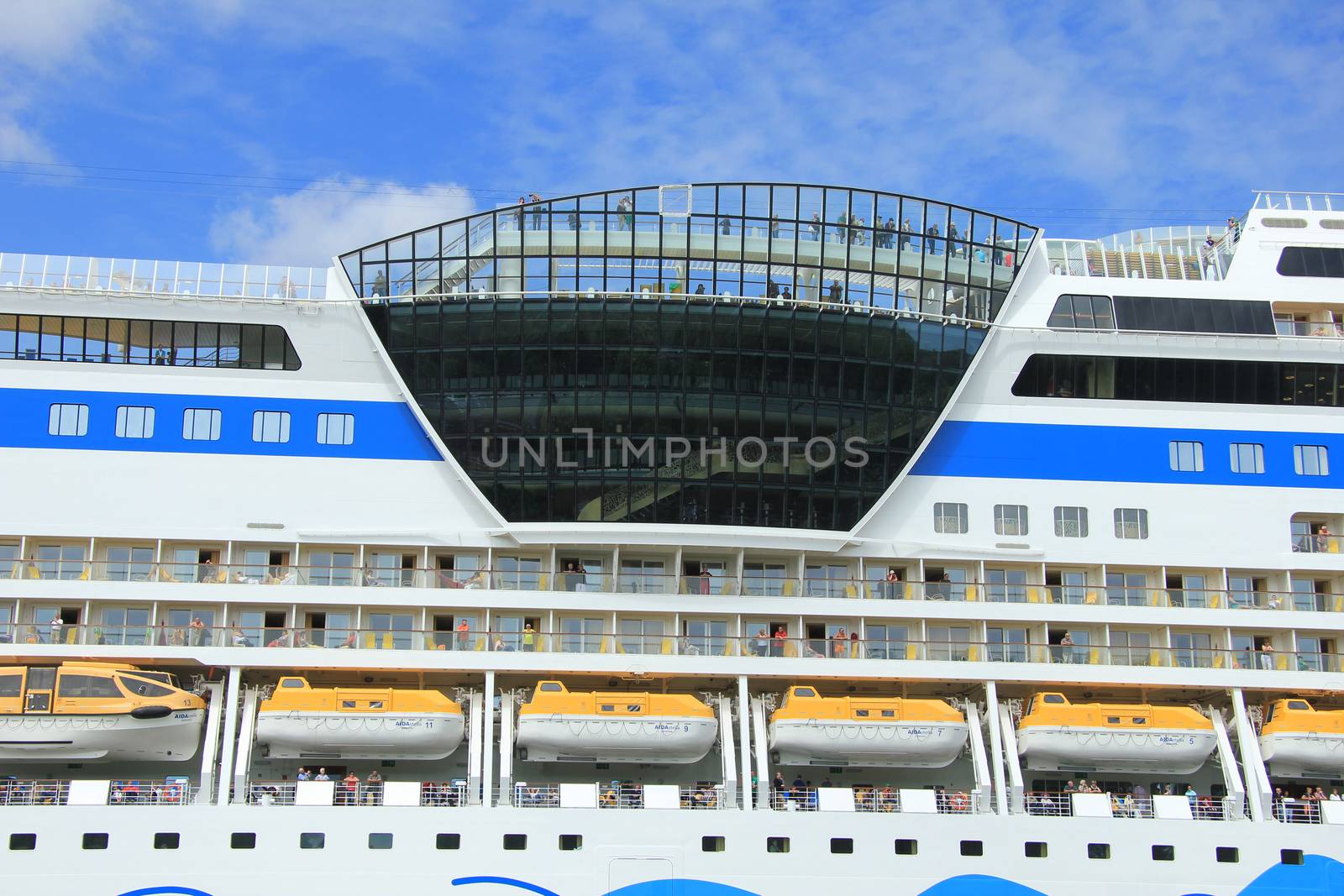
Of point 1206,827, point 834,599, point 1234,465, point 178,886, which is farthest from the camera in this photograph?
point 1234,465

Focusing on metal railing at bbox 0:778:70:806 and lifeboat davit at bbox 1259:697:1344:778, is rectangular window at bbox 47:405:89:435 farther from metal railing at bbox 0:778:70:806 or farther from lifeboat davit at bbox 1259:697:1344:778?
lifeboat davit at bbox 1259:697:1344:778

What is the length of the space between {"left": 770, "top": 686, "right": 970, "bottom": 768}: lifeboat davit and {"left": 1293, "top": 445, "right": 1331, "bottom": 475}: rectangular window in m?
11.7

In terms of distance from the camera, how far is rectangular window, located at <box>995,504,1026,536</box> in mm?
34969

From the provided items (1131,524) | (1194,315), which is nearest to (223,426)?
(1131,524)

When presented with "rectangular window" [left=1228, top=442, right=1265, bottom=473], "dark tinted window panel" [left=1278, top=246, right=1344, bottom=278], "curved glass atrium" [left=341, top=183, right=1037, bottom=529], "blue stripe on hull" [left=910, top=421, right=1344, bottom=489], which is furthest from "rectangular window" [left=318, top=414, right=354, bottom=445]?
"dark tinted window panel" [left=1278, top=246, right=1344, bottom=278]

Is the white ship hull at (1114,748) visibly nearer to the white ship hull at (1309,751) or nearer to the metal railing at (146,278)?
the white ship hull at (1309,751)

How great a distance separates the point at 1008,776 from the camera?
3378 centimetres

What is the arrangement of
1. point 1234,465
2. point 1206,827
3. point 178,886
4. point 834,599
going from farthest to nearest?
point 1234,465 → point 834,599 → point 1206,827 → point 178,886

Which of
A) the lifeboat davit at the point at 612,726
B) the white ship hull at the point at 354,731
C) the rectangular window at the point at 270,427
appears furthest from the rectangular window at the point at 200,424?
the lifeboat davit at the point at 612,726

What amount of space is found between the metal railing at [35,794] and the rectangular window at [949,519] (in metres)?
19.7

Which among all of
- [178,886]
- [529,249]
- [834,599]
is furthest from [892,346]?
[178,886]

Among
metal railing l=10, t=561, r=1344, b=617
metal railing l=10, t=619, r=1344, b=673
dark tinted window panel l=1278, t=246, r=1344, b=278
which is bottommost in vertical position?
metal railing l=10, t=619, r=1344, b=673

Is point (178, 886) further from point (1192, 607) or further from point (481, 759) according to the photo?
point (1192, 607)

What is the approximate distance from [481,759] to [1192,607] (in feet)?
54.4
